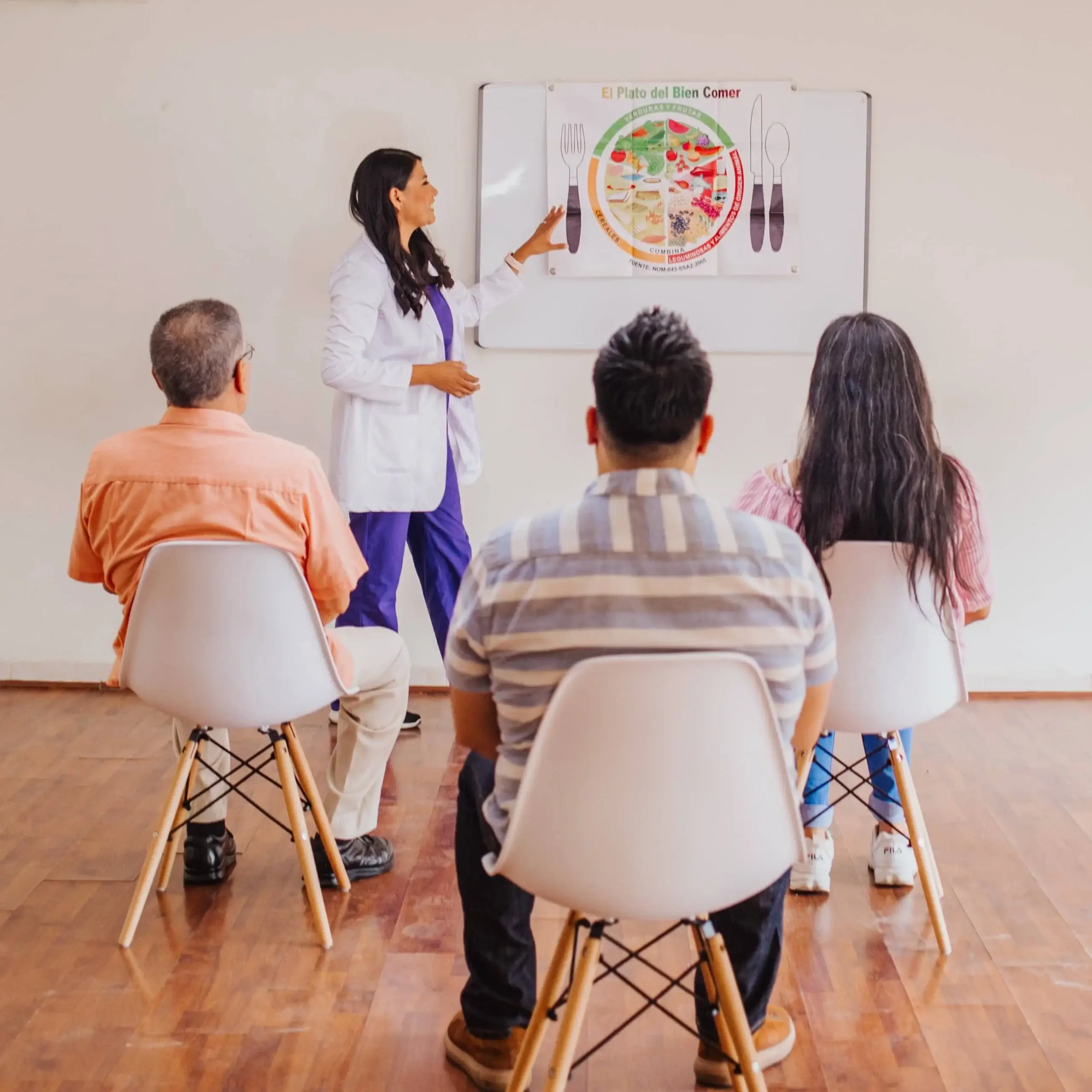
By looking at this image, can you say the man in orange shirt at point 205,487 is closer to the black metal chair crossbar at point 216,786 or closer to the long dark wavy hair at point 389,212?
the black metal chair crossbar at point 216,786

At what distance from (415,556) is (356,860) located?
4.01 ft

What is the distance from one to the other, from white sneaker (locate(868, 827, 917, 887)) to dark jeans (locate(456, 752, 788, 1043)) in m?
0.77

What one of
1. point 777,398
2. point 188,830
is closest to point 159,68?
point 777,398

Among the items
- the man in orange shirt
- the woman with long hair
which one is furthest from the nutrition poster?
the man in orange shirt

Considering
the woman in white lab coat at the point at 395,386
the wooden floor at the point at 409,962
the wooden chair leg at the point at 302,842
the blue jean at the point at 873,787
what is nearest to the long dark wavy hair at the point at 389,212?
the woman in white lab coat at the point at 395,386

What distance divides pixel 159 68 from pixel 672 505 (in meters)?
2.99

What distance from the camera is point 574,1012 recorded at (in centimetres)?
165

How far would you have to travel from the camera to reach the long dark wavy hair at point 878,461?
2311 mm

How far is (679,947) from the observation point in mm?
2463

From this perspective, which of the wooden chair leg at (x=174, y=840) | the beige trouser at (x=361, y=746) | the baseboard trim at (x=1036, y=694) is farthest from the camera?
the baseboard trim at (x=1036, y=694)

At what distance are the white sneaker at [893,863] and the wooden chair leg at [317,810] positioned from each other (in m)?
1.08

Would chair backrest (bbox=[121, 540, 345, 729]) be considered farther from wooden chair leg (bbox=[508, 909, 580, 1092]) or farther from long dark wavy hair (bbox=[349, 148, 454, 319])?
long dark wavy hair (bbox=[349, 148, 454, 319])

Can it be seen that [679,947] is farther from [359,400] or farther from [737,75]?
[737,75]

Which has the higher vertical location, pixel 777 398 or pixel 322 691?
pixel 777 398
